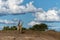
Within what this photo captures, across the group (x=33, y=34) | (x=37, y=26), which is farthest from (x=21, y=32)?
(x=37, y=26)

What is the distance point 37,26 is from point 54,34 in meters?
18.0

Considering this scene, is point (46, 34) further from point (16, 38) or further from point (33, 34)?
point (16, 38)

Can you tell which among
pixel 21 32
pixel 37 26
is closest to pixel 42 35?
pixel 21 32

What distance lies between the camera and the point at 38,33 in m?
25.2

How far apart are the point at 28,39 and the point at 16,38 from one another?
3.92ft

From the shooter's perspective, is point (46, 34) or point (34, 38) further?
point (46, 34)

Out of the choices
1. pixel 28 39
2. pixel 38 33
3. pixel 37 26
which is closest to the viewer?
pixel 28 39

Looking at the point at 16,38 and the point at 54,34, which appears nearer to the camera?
the point at 16,38

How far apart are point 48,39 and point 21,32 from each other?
3.35 metres

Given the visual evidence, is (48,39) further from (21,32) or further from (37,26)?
(37,26)

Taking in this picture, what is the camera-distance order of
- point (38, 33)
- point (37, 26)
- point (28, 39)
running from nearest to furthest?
point (28, 39) → point (38, 33) → point (37, 26)

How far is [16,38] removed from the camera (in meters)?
23.7

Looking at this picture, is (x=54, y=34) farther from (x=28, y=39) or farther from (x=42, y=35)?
(x=28, y=39)

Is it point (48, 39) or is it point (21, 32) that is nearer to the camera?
point (48, 39)
